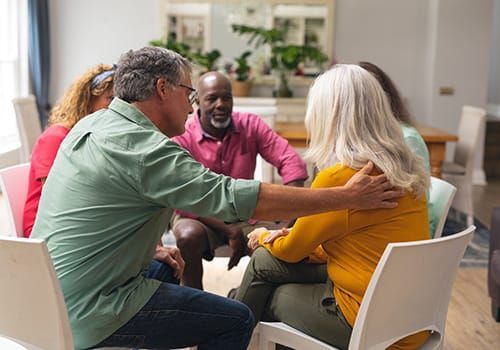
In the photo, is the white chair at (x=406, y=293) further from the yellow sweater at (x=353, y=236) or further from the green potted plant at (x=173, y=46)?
the green potted plant at (x=173, y=46)

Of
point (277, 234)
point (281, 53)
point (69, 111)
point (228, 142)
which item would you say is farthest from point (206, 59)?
point (277, 234)

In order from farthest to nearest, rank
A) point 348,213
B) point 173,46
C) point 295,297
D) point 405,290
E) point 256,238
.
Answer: point 173,46, point 256,238, point 295,297, point 348,213, point 405,290

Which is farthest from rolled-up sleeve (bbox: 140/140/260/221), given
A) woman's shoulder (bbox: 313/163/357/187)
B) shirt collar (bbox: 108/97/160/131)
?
woman's shoulder (bbox: 313/163/357/187)

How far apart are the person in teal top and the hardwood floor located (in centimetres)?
81

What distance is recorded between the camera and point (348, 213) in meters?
2.03

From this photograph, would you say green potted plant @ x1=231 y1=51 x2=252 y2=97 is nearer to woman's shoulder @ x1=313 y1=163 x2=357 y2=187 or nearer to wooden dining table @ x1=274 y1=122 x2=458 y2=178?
wooden dining table @ x1=274 y1=122 x2=458 y2=178

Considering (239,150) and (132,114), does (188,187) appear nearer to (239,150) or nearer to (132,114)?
(132,114)

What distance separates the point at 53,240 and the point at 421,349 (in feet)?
3.61

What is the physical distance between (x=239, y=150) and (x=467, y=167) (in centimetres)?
281

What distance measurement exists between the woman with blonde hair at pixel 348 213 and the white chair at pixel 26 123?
315cm

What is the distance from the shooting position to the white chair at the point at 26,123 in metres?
4.88

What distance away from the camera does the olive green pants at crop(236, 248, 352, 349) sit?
2.10 meters

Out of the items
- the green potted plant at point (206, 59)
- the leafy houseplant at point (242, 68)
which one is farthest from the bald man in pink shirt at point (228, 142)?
the leafy houseplant at point (242, 68)

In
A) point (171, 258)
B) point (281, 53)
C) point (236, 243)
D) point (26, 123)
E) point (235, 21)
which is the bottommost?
point (236, 243)
